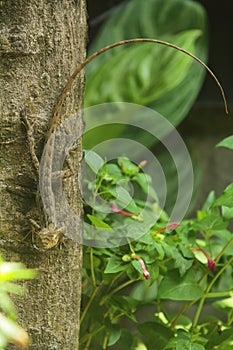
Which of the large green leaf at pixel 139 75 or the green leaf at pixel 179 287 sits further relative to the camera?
the large green leaf at pixel 139 75

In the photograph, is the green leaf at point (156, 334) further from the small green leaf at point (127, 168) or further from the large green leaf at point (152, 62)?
the large green leaf at point (152, 62)

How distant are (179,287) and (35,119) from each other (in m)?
0.47

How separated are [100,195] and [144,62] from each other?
49.4 inches

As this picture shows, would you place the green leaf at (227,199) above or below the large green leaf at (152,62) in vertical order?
above

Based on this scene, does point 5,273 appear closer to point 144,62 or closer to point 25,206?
point 25,206

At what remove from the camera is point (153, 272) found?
1.33 m

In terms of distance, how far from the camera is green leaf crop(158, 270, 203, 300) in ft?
4.37

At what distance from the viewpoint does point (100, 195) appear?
1.42 metres

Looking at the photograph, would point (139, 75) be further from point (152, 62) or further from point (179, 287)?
point (179, 287)

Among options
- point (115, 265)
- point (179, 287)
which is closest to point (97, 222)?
point (115, 265)

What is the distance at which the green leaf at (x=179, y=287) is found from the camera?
4.37ft

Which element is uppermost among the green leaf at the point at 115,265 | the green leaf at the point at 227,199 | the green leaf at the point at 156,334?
the green leaf at the point at 227,199

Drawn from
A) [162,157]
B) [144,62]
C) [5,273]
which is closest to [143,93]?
[144,62]

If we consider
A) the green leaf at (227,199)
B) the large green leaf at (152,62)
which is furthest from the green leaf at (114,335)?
the large green leaf at (152,62)
